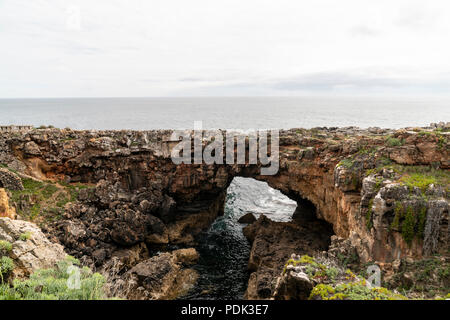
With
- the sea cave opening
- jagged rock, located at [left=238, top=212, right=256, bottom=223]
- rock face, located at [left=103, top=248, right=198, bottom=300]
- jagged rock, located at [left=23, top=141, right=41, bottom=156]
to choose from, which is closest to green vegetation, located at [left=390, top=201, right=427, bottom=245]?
the sea cave opening

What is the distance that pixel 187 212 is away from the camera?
3416cm

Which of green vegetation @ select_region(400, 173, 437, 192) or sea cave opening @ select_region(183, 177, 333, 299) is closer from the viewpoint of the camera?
green vegetation @ select_region(400, 173, 437, 192)

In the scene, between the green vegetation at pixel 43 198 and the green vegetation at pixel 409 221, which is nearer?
the green vegetation at pixel 409 221

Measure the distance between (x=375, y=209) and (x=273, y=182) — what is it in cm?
1409

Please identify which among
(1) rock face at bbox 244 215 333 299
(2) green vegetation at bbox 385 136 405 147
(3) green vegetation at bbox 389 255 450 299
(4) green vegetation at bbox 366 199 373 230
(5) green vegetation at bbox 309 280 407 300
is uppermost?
(2) green vegetation at bbox 385 136 405 147

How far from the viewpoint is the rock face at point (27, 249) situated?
35.0 ft

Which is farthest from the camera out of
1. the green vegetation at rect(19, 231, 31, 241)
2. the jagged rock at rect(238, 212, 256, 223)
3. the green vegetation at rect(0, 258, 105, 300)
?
the jagged rock at rect(238, 212, 256, 223)

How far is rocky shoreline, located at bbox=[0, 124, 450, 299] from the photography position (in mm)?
16234

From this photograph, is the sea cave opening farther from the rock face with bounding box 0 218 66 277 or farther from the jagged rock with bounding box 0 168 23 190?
the jagged rock with bounding box 0 168 23 190

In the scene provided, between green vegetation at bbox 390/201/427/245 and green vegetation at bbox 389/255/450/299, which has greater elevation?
green vegetation at bbox 390/201/427/245

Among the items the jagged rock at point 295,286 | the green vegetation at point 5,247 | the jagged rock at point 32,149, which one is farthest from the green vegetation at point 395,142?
the jagged rock at point 32,149

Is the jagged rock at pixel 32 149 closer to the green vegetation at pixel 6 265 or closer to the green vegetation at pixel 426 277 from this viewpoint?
the green vegetation at pixel 6 265

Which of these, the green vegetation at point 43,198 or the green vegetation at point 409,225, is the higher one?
the green vegetation at point 409,225

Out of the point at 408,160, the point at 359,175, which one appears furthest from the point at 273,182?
the point at 408,160
